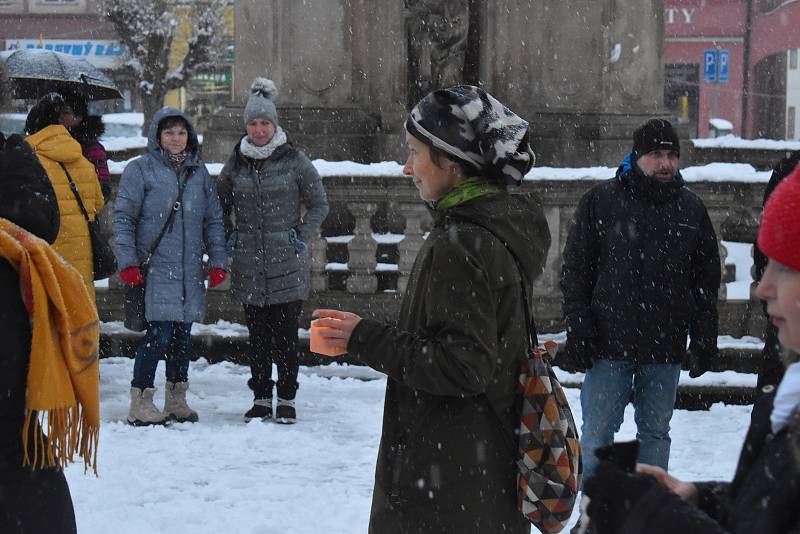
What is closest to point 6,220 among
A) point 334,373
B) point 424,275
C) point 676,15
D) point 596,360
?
point 424,275

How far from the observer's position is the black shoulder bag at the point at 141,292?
7.57 meters

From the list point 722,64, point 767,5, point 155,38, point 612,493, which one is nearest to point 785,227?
point 612,493

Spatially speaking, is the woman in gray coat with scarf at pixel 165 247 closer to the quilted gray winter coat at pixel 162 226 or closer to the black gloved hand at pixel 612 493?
the quilted gray winter coat at pixel 162 226

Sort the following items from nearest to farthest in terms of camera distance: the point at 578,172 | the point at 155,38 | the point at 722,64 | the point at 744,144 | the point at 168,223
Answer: the point at 168,223, the point at 578,172, the point at 744,144, the point at 155,38, the point at 722,64

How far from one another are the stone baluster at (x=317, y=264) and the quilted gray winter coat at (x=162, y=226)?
1988mm

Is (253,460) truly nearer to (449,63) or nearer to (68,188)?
(68,188)

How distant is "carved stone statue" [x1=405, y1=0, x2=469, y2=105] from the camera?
13234 millimetres

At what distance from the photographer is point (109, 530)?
221 inches

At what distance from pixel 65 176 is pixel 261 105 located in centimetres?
125

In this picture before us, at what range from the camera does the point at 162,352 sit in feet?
25.0

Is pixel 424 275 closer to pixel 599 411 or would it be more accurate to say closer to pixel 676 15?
pixel 599 411

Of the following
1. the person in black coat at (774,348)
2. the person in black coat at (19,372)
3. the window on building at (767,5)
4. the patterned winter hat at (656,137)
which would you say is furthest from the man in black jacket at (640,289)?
the window on building at (767,5)

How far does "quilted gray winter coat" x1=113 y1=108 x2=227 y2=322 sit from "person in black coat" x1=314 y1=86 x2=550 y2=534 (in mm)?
4362

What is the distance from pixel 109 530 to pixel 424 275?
115 inches
